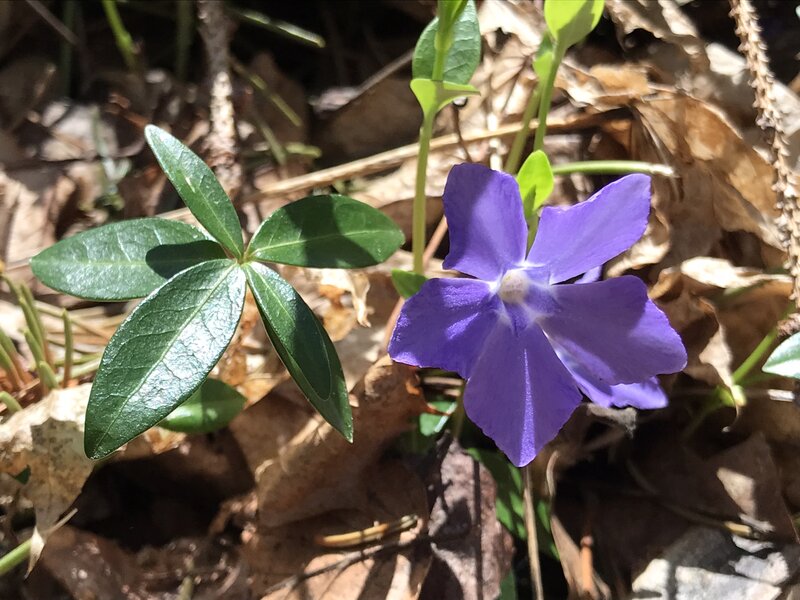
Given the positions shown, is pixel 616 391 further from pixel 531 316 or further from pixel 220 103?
pixel 220 103

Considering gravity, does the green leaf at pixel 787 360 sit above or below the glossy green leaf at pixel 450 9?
below

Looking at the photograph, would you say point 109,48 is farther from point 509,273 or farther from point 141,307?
point 509,273

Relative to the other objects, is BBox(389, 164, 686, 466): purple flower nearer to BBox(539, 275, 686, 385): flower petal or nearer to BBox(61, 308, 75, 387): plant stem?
BBox(539, 275, 686, 385): flower petal

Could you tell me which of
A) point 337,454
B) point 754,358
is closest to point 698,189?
point 754,358

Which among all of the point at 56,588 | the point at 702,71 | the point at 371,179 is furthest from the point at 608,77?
the point at 56,588

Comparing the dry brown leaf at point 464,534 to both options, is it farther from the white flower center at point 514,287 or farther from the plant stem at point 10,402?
the plant stem at point 10,402

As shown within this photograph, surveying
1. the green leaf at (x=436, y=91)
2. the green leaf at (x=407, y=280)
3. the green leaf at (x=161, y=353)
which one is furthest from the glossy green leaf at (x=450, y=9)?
the green leaf at (x=161, y=353)

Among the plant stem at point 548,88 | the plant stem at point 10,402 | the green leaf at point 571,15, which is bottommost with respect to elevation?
the plant stem at point 10,402
